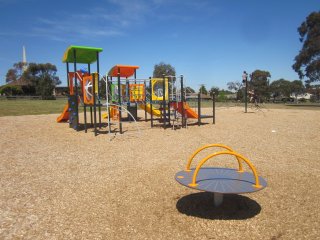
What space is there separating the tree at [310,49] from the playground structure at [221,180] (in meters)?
35.1

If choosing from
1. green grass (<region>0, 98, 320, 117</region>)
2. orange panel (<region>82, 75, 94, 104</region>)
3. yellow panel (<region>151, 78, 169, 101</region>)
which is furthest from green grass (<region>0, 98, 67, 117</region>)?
yellow panel (<region>151, 78, 169, 101</region>)

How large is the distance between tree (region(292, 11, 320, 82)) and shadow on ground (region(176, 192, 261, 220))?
115 feet

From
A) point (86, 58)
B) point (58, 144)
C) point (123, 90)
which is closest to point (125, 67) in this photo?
point (123, 90)

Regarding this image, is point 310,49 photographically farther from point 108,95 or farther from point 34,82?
point 34,82

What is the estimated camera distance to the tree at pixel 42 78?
58.2 m

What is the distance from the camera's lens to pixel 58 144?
866 centimetres

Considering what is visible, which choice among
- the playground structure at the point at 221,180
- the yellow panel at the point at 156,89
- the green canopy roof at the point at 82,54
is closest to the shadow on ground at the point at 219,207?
the playground structure at the point at 221,180

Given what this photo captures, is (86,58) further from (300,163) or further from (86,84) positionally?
(300,163)

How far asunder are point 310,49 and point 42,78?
163 ft

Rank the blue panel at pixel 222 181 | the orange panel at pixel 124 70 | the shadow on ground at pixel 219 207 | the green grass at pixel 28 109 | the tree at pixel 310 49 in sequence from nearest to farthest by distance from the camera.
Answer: the blue panel at pixel 222 181
the shadow on ground at pixel 219 207
the orange panel at pixel 124 70
the green grass at pixel 28 109
the tree at pixel 310 49

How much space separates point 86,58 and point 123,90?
10.3 feet

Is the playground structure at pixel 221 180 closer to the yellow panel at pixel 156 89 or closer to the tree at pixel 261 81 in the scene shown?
the yellow panel at pixel 156 89

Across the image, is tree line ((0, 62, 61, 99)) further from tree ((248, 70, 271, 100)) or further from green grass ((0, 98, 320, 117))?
tree ((248, 70, 271, 100))

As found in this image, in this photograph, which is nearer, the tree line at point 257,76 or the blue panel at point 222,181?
the blue panel at point 222,181
